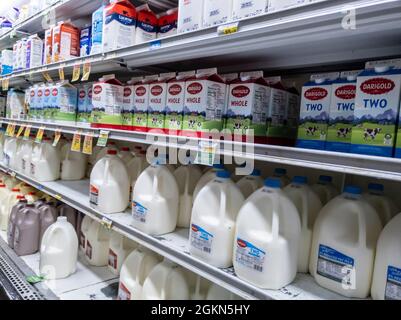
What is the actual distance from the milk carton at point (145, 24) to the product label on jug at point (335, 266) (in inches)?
52.9

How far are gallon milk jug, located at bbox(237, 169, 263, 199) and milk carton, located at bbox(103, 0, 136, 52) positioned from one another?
93 centimetres

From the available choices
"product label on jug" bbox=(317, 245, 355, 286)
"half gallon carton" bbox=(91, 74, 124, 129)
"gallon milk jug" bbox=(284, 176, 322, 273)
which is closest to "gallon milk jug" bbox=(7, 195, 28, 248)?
"half gallon carton" bbox=(91, 74, 124, 129)

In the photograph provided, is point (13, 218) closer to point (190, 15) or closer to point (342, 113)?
point (190, 15)

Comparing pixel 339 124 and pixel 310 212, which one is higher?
pixel 339 124

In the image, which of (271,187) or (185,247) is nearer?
(271,187)

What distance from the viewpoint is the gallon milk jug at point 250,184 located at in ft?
4.04

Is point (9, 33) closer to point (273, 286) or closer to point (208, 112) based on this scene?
point (208, 112)

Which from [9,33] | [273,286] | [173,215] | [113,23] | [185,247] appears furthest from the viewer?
[9,33]

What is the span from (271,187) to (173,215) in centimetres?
56

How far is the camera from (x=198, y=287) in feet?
4.28

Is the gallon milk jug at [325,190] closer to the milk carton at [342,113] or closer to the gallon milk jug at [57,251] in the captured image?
the milk carton at [342,113]

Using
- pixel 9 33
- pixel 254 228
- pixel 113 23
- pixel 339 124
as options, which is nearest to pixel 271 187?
pixel 254 228

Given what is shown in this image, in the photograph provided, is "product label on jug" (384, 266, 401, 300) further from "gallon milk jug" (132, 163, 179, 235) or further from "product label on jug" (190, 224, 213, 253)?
"gallon milk jug" (132, 163, 179, 235)
